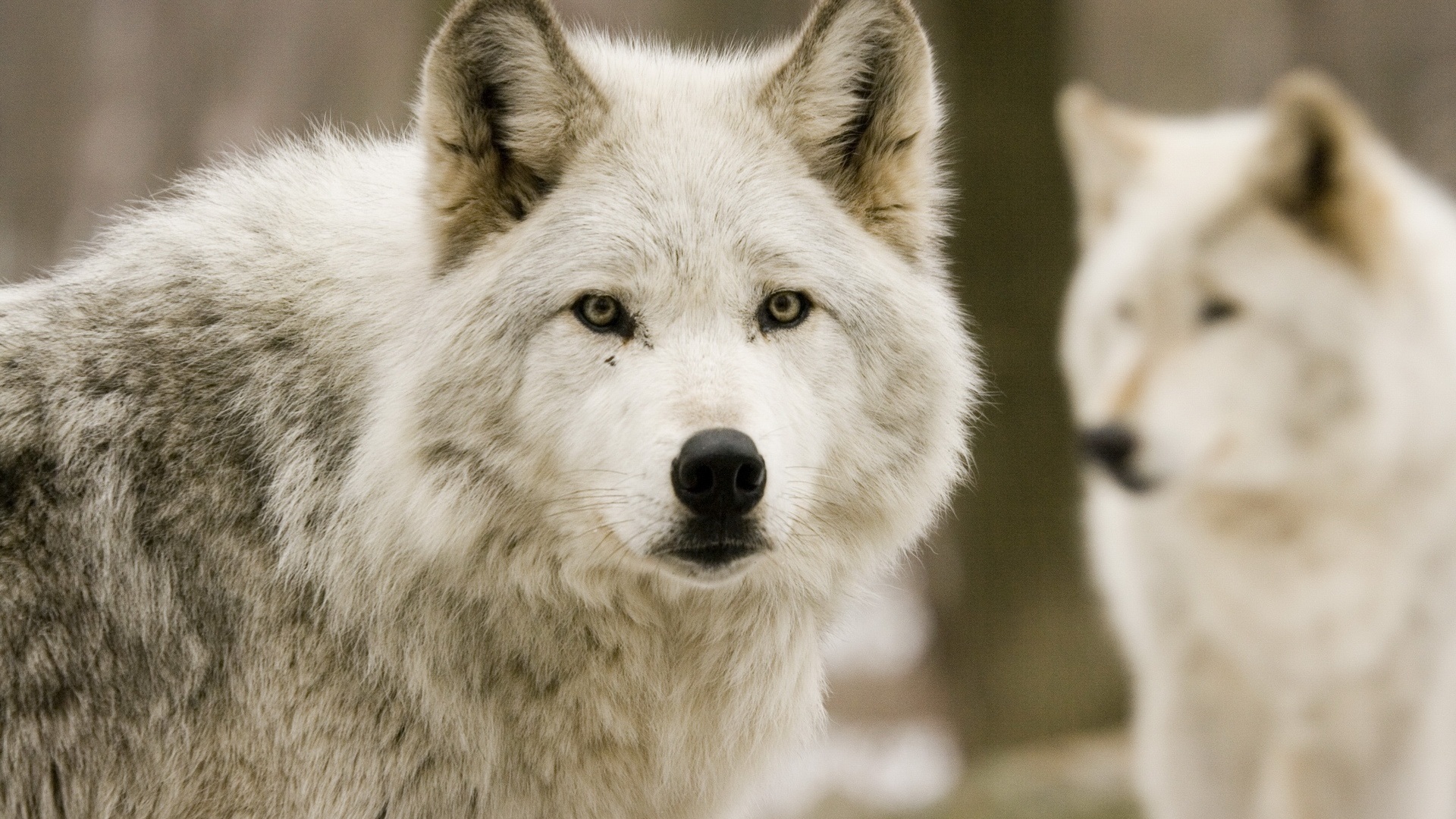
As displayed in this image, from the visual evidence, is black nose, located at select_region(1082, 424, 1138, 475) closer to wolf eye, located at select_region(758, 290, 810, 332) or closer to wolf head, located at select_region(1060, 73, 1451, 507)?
wolf head, located at select_region(1060, 73, 1451, 507)

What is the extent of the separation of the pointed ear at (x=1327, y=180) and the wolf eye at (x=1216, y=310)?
56cm

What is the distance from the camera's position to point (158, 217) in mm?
3441

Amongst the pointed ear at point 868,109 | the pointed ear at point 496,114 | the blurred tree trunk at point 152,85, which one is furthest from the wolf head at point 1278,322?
the blurred tree trunk at point 152,85

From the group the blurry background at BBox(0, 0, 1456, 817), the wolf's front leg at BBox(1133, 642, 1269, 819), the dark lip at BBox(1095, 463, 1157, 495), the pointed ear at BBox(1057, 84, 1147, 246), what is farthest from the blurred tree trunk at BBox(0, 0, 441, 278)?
the wolf's front leg at BBox(1133, 642, 1269, 819)

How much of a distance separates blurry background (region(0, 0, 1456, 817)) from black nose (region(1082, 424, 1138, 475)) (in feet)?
5.17

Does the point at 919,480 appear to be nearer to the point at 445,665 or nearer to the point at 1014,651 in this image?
the point at 445,665

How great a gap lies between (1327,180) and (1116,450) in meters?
1.59

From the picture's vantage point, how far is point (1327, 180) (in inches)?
216

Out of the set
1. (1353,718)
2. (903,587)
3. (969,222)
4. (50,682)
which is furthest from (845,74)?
(903,587)

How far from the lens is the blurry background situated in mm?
8305

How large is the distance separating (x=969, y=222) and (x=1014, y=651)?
275cm

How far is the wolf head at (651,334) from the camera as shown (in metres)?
2.92

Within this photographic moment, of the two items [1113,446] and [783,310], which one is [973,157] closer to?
[1113,446]

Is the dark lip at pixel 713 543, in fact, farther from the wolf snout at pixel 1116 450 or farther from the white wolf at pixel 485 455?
the wolf snout at pixel 1116 450
